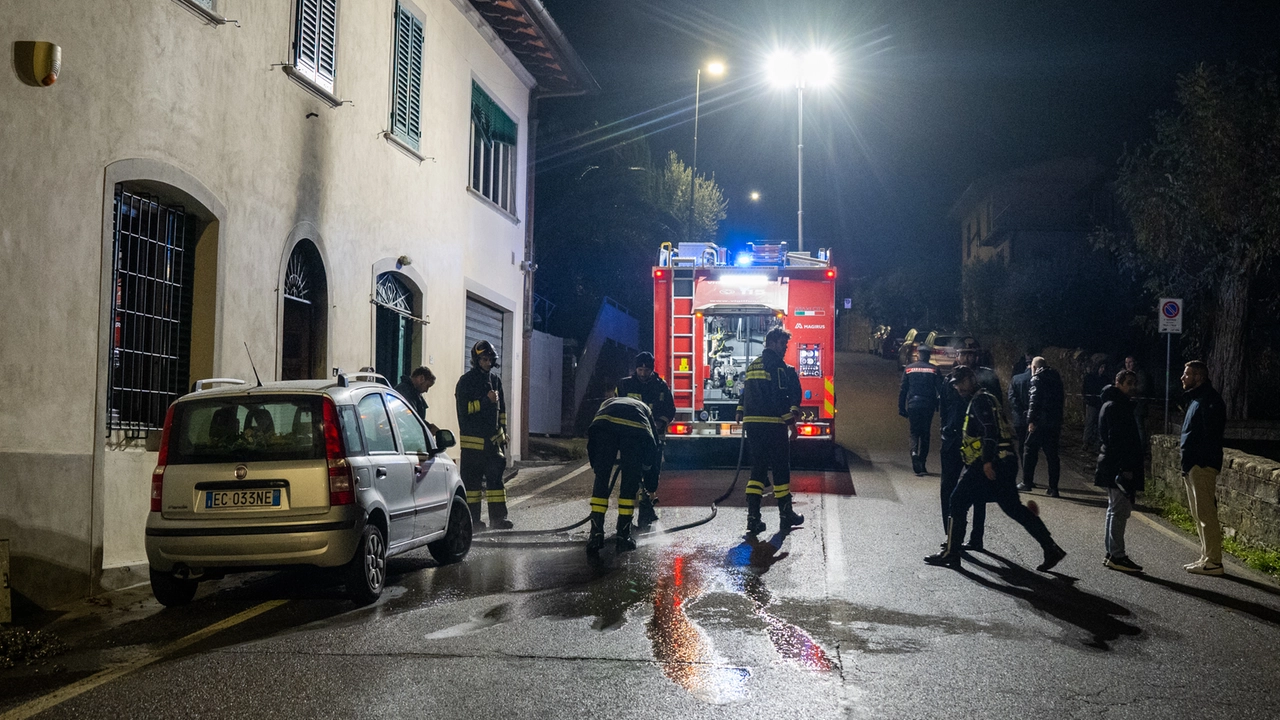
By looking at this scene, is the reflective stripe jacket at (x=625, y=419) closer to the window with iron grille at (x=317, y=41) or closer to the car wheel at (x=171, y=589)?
the car wheel at (x=171, y=589)

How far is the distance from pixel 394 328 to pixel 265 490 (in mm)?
7584

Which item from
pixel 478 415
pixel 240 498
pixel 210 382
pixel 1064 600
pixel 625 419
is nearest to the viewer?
pixel 240 498

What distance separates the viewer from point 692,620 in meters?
6.69

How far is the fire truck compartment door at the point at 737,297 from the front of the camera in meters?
15.9

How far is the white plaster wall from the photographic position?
287 inches

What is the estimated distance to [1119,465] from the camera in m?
8.81

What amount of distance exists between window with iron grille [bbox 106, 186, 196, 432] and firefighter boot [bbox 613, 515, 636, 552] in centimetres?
380

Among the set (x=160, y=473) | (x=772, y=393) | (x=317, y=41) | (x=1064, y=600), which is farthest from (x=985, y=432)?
(x=317, y=41)

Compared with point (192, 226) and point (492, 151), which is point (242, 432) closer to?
point (192, 226)

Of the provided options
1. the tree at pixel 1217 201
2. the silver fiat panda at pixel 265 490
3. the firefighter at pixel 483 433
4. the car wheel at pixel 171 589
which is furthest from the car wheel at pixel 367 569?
the tree at pixel 1217 201

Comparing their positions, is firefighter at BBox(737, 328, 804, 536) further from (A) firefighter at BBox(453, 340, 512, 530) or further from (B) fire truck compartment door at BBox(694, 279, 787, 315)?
(B) fire truck compartment door at BBox(694, 279, 787, 315)

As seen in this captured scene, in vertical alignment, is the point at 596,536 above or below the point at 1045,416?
below

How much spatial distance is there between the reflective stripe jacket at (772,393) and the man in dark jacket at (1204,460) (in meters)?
3.31

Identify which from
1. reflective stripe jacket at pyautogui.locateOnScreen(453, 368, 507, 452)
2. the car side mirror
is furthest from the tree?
the car side mirror
